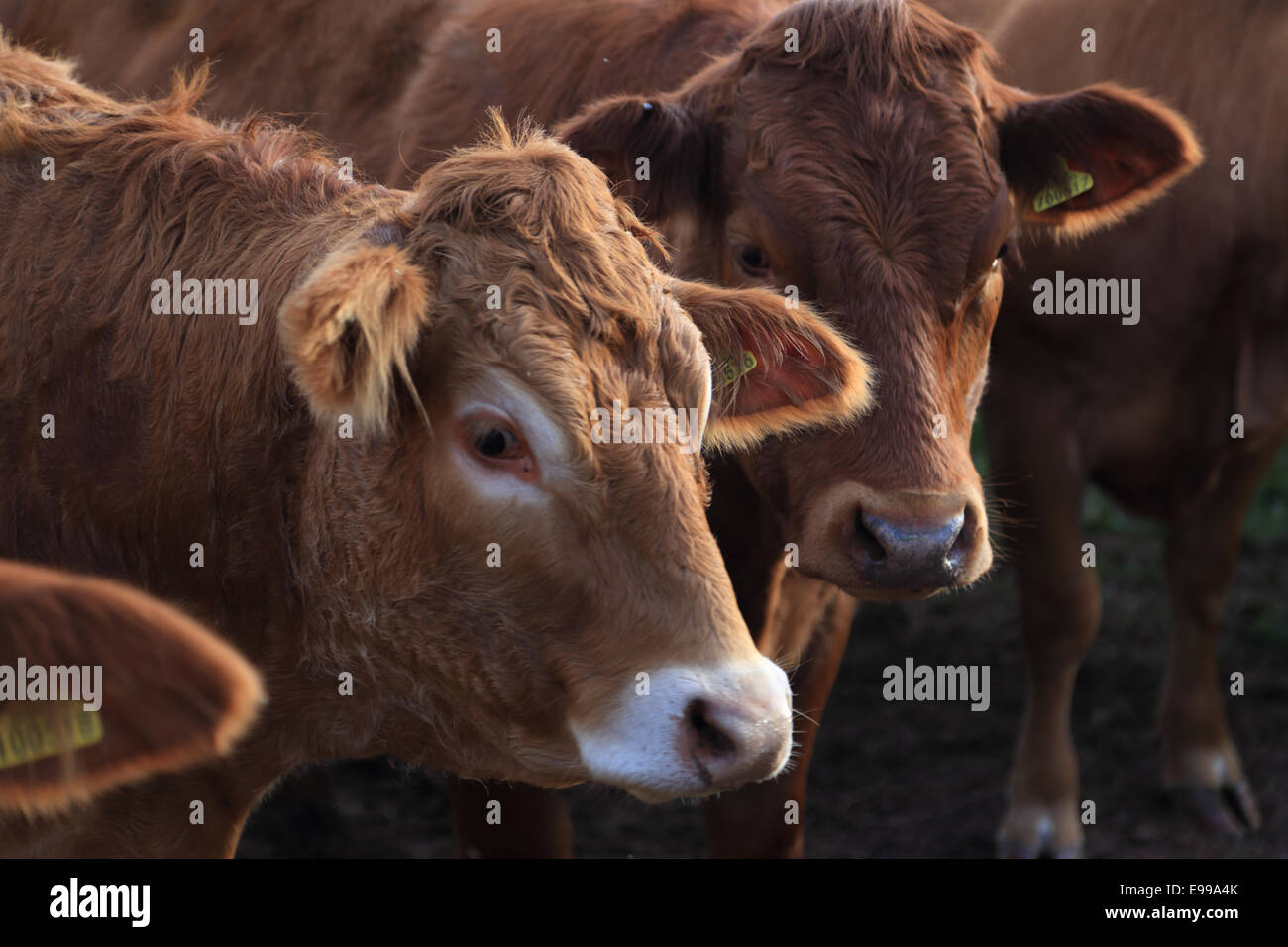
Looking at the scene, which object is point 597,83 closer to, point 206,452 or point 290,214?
point 290,214

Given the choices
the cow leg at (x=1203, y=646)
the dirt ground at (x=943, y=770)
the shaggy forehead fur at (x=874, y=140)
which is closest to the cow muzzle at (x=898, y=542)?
the shaggy forehead fur at (x=874, y=140)

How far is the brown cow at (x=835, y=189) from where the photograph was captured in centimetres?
350

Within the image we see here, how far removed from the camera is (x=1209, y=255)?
5.06 meters

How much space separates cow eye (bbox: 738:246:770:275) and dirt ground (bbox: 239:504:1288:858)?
2145 mm

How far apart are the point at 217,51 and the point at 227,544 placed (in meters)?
2.94

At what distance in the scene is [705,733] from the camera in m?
2.45

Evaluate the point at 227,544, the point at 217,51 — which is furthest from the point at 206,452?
the point at 217,51

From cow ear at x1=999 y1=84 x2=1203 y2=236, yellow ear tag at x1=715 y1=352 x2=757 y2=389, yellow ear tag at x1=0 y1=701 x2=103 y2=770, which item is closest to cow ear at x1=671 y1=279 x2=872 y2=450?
yellow ear tag at x1=715 y1=352 x2=757 y2=389

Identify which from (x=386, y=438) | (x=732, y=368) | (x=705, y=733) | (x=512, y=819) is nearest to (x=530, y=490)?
(x=386, y=438)

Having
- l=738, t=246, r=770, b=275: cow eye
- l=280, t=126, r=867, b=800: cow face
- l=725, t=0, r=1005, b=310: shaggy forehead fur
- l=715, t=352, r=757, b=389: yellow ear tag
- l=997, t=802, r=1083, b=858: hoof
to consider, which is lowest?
l=997, t=802, r=1083, b=858: hoof

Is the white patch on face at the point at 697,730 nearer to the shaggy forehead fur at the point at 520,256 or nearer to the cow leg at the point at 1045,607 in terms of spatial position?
the shaggy forehead fur at the point at 520,256

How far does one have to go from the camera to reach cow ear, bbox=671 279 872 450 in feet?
9.80

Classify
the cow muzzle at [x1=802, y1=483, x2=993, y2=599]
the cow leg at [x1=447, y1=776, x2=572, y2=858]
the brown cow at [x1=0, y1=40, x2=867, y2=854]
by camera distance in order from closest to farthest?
the brown cow at [x1=0, y1=40, x2=867, y2=854] → the cow muzzle at [x1=802, y1=483, x2=993, y2=599] → the cow leg at [x1=447, y1=776, x2=572, y2=858]

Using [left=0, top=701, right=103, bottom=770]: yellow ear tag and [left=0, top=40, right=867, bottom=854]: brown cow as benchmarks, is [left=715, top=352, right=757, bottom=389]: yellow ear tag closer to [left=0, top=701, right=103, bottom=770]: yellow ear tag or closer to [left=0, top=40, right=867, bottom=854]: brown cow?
[left=0, top=40, right=867, bottom=854]: brown cow
